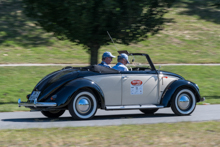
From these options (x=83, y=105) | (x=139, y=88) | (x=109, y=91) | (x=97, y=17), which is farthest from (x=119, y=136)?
(x=97, y=17)

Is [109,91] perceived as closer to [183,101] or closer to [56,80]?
[56,80]

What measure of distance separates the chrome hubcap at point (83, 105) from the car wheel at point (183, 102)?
2126 millimetres

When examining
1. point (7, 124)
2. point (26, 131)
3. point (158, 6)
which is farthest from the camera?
point (158, 6)

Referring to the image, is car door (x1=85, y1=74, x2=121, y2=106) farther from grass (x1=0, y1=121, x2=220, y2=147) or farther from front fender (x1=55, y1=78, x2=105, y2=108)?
grass (x1=0, y1=121, x2=220, y2=147)

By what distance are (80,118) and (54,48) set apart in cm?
1398

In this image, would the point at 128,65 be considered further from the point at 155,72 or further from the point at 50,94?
the point at 50,94

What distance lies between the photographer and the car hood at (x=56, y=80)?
7900 mm

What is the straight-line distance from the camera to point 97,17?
11.0 metres

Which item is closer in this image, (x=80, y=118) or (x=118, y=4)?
(x=80, y=118)

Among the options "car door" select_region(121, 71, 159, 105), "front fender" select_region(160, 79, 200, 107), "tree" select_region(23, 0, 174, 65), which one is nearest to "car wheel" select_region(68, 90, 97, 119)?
"car door" select_region(121, 71, 159, 105)

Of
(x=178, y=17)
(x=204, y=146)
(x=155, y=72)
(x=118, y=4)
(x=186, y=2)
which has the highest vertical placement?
(x=186, y=2)

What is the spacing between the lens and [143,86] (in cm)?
866

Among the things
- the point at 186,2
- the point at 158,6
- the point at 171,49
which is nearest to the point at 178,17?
the point at 186,2

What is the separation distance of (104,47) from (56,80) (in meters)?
14.9
